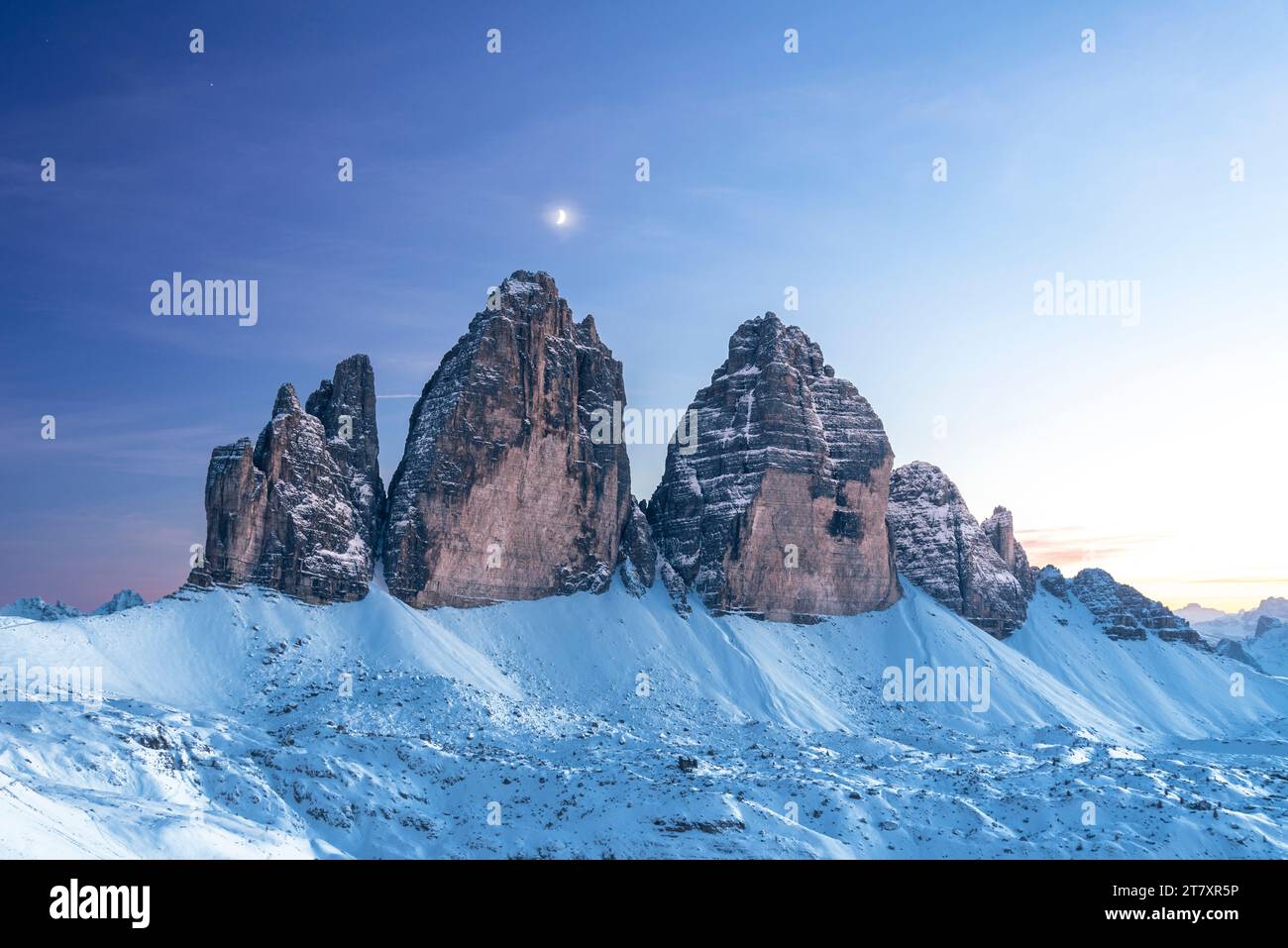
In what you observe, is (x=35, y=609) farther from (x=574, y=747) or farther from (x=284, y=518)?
(x=574, y=747)

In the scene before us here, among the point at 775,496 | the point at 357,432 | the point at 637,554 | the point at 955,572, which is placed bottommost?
the point at 955,572

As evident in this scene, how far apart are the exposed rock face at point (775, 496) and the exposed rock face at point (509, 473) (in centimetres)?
1450

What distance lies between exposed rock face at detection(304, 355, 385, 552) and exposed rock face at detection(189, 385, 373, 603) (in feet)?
19.0

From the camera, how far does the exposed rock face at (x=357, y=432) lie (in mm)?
146750

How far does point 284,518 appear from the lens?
434 feet

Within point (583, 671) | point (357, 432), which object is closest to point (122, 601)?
point (357, 432)

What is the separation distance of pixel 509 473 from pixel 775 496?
141 ft

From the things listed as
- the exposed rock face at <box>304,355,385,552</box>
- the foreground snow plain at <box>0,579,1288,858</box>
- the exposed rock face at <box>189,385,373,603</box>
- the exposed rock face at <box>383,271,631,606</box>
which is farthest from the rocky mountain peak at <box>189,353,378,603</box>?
Result: the exposed rock face at <box>383,271,631,606</box>

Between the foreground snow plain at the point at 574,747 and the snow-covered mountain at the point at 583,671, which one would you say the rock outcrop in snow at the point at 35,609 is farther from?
the foreground snow plain at the point at 574,747

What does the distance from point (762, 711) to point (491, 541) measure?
42523mm

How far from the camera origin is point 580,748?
10281cm

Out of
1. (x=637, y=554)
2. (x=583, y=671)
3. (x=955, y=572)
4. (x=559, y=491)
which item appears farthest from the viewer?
(x=955, y=572)
